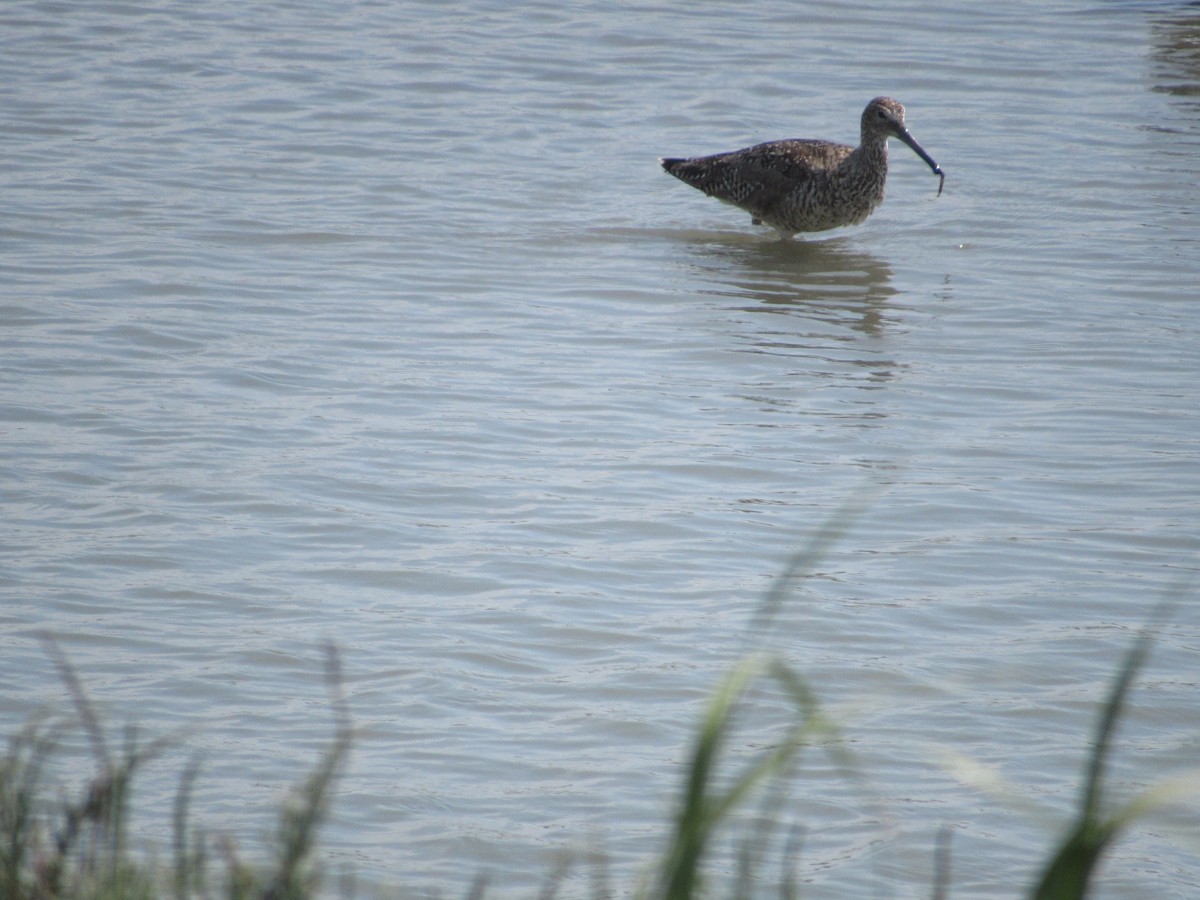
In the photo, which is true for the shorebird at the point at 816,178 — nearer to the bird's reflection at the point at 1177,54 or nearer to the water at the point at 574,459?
the water at the point at 574,459

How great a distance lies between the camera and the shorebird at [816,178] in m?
10.4

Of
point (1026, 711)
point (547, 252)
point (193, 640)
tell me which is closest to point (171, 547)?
point (193, 640)

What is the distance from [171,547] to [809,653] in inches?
86.3

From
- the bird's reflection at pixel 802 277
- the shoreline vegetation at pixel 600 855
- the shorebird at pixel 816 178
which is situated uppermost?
the shoreline vegetation at pixel 600 855

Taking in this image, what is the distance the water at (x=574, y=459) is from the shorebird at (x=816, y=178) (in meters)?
0.35

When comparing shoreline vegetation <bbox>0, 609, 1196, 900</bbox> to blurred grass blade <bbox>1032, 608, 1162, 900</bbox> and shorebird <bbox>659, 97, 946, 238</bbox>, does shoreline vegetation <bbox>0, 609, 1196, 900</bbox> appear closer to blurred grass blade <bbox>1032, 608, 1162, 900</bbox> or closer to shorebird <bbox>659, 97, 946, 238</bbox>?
blurred grass blade <bbox>1032, 608, 1162, 900</bbox>

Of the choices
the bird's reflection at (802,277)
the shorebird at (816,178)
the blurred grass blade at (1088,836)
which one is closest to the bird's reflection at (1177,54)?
the shorebird at (816,178)

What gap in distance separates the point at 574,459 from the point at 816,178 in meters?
4.63

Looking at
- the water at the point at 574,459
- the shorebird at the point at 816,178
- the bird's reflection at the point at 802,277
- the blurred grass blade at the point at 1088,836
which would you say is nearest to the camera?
the blurred grass blade at the point at 1088,836

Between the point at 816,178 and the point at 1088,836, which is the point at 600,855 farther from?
the point at 816,178

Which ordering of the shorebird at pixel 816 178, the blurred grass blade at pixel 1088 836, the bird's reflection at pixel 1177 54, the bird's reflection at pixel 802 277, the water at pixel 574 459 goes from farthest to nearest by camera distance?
the bird's reflection at pixel 1177 54, the shorebird at pixel 816 178, the bird's reflection at pixel 802 277, the water at pixel 574 459, the blurred grass blade at pixel 1088 836

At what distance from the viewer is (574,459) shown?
21.2 feet

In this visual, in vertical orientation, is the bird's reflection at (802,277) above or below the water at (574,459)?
below

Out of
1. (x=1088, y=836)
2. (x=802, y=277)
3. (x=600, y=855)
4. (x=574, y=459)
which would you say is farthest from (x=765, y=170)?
(x=1088, y=836)
